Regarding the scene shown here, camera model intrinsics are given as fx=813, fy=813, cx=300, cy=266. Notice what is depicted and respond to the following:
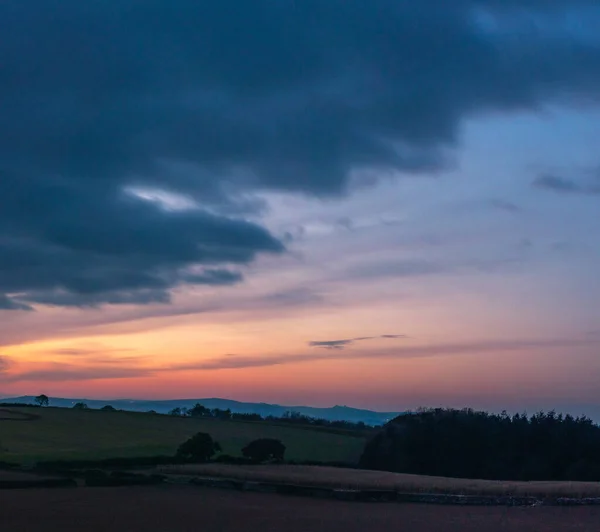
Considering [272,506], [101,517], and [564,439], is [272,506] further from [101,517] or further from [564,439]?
[564,439]

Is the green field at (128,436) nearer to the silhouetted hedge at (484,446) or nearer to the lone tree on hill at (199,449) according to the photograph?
the lone tree on hill at (199,449)

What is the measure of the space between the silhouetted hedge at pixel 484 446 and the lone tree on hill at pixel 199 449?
11407 mm

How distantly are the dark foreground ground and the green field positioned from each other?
22.4m

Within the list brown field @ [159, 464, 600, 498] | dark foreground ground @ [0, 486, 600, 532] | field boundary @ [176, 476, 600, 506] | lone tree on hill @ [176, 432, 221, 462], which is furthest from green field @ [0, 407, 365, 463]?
dark foreground ground @ [0, 486, 600, 532]

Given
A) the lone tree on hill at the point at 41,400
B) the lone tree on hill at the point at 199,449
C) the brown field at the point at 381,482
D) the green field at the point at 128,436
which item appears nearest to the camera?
the brown field at the point at 381,482

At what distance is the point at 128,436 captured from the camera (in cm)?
7062

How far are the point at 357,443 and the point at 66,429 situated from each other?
26.6m

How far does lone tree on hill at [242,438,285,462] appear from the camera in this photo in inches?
2291

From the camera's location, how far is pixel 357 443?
252ft

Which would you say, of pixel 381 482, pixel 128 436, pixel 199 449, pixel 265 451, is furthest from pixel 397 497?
pixel 128 436

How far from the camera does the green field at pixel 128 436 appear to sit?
196ft

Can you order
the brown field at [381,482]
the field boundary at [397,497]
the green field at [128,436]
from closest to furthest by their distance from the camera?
the field boundary at [397,497] < the brown field at [381,482] < the green field at [128,436]

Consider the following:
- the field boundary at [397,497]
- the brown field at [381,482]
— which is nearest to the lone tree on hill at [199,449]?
the brown field at [381,482]

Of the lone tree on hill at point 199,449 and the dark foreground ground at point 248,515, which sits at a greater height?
the lone tree on hill at point 199,449
